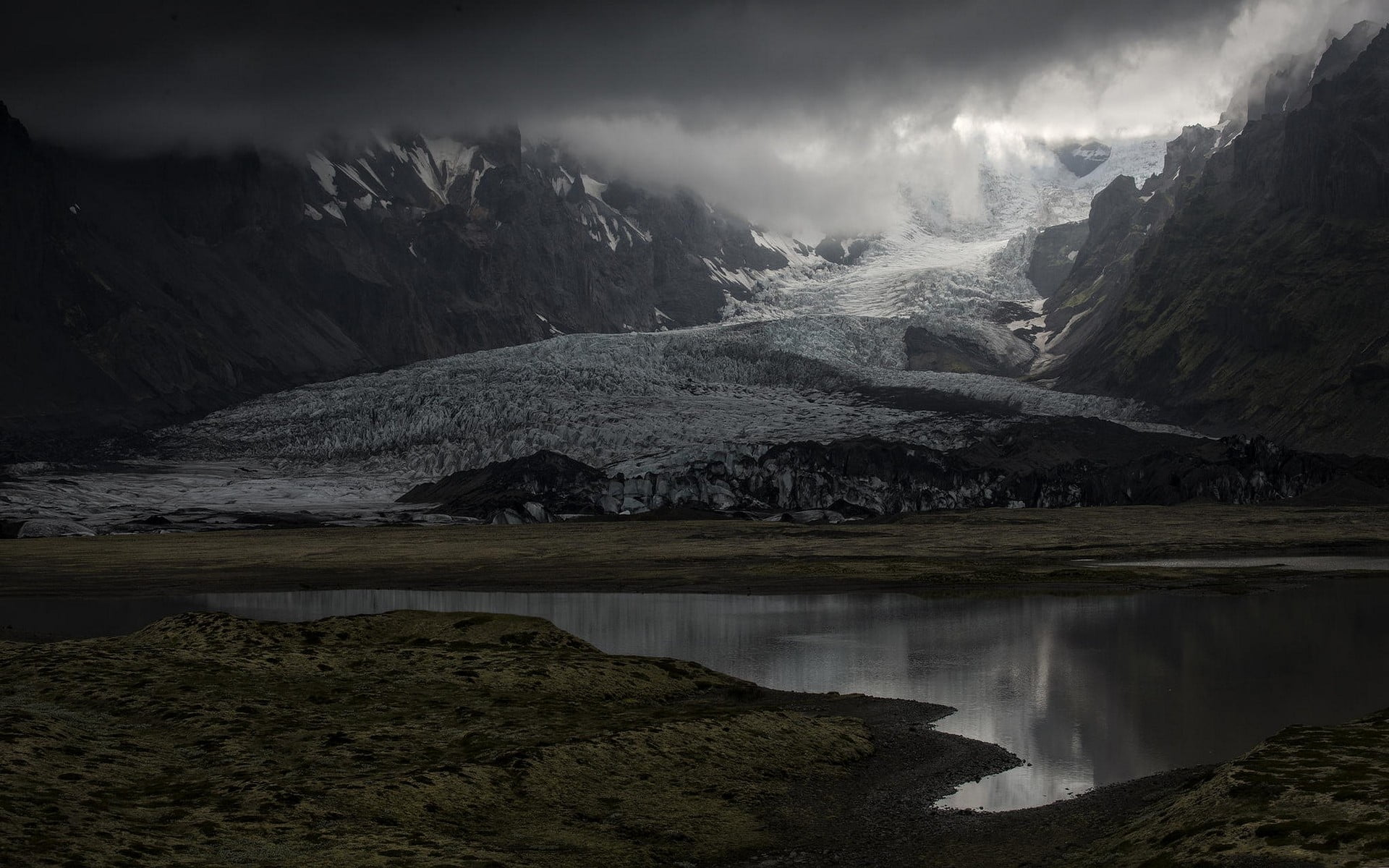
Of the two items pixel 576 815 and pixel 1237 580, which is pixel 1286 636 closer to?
pixel 1237 580

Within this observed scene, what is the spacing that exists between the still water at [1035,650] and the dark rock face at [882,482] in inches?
2583

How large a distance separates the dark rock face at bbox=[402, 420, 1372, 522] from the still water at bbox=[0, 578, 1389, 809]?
6560 centimetres

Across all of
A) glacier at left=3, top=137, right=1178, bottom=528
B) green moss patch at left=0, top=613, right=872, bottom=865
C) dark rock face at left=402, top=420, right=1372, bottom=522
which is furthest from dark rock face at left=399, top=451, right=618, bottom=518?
green moss patch at left=0, top=613, right=872, bottom=865

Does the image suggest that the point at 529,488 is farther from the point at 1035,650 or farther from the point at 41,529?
the point at 1035,650

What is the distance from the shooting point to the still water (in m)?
26.9

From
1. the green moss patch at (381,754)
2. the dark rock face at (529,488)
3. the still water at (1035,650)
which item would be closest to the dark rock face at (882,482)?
the dark rock face at (529,488)

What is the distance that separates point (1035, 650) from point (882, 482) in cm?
9417

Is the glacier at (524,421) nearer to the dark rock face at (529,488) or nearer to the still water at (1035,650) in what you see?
the dark rock face at (529,488)

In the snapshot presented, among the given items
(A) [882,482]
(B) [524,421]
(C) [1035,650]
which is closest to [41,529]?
(B) [524,421]

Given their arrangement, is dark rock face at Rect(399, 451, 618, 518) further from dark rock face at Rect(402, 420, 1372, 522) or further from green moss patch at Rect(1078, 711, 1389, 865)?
green moss patch at Rect(1078, 711, 1389, 865)

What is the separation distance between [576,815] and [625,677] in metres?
11.3

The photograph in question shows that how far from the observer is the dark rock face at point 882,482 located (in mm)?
130250

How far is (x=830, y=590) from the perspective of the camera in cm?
6288

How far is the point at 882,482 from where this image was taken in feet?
439
